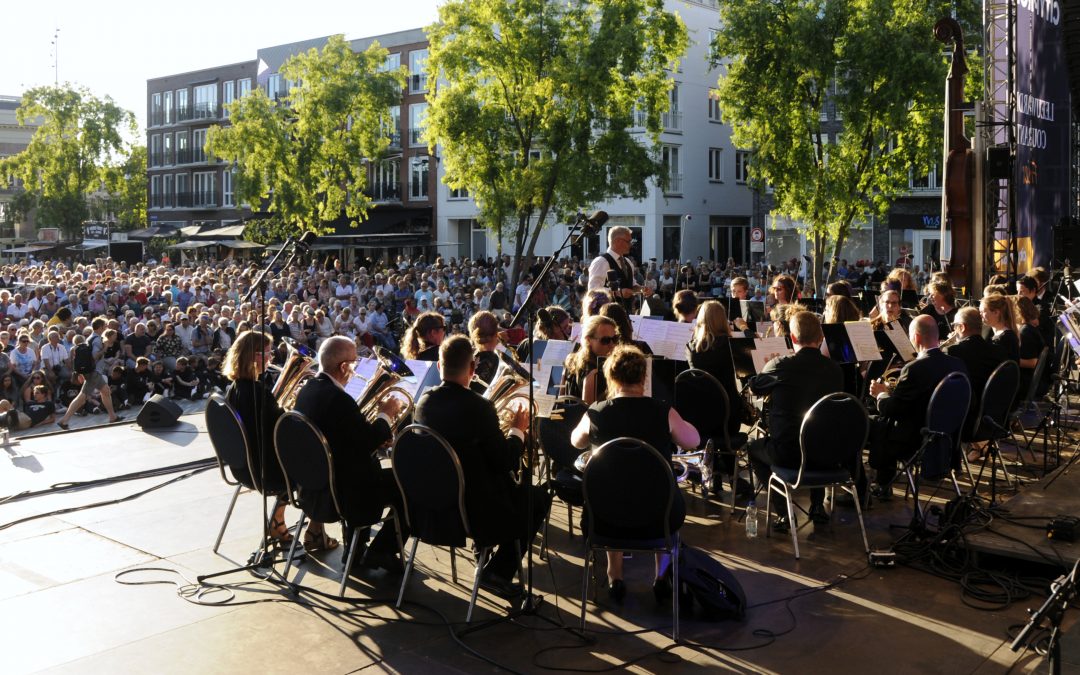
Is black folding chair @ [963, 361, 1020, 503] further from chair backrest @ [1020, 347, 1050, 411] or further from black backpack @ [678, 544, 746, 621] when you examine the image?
black backpack @ [678, 544, 746, 621]

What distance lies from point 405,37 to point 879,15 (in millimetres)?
29608

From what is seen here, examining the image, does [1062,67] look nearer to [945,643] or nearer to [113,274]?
[945,643]

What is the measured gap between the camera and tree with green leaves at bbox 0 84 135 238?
53.2m

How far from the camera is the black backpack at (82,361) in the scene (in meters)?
14.7

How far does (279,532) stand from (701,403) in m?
3.11

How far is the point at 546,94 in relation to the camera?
24719mm

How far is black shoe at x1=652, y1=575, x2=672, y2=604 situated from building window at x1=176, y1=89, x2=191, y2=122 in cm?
6505

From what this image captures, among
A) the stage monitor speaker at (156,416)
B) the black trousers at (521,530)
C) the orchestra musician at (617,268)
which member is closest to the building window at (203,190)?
the stage monitor speaker at (156,416)

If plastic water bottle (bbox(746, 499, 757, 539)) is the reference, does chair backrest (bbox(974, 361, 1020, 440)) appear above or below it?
above

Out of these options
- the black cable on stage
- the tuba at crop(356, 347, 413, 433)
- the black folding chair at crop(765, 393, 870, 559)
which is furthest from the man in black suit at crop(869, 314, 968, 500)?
the black cable on stage

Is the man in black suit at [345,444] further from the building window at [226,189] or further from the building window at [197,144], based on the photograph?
the building window at [197,144]

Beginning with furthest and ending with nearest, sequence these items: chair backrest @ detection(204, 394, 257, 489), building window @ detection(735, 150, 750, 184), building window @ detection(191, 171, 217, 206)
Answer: building window @ detection(191, 171, 217, 206) → building window @ detection(735, 150, 750, 184) → chair backrest @ detection(204, 394, 257, 489)

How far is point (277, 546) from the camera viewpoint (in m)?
6.55

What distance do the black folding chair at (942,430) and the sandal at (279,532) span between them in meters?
4.18
